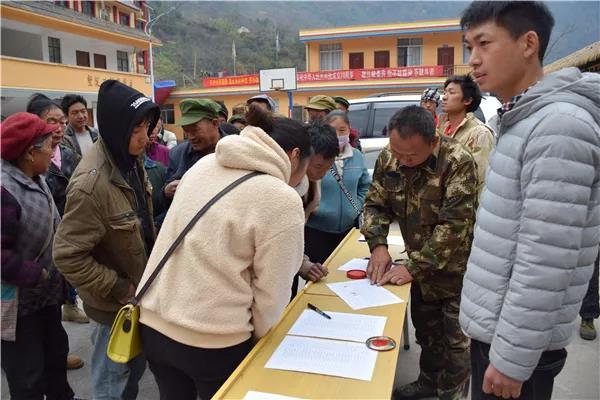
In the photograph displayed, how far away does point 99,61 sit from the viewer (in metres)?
18.6

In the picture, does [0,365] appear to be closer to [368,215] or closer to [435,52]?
[368,215]

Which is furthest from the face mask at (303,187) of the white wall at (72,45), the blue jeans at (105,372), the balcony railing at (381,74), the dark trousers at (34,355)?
the balcony railing at (381,74)

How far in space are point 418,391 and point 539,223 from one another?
5.10 ft

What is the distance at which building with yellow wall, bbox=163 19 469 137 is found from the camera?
19.8 meters

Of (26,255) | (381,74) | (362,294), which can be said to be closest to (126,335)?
(26,255)

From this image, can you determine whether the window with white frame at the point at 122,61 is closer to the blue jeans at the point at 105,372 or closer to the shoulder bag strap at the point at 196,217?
the blue jeans at the point at 105,372

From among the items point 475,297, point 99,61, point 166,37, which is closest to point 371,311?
point 475,297

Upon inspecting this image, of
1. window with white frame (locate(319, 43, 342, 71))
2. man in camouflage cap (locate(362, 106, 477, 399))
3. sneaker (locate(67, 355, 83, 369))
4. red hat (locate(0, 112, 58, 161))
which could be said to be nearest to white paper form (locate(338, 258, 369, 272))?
man in camouflage cap (locate(362, 106, 477, 399))

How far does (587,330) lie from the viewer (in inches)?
113

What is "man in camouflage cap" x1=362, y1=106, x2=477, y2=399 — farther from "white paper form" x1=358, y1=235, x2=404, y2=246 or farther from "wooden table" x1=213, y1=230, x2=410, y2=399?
"white paper form" x1=358, y1=235, x2=404, y2=246

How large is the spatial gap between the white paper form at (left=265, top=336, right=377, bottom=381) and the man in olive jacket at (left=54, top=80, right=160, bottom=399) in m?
0.71

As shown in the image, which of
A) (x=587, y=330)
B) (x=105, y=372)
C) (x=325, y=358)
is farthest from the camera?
(x=587, y=330)

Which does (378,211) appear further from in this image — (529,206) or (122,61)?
(122,61)

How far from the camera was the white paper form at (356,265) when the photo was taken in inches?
88.1
